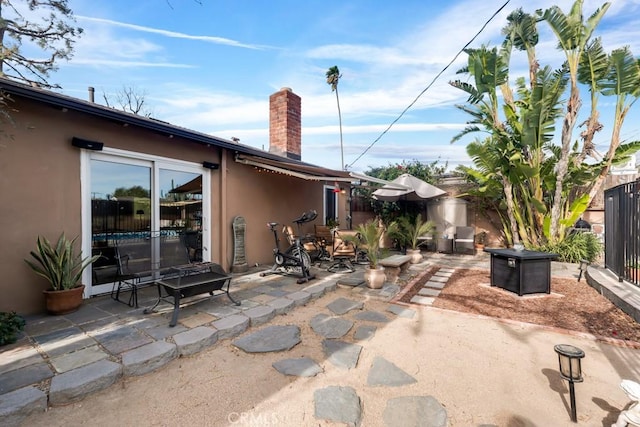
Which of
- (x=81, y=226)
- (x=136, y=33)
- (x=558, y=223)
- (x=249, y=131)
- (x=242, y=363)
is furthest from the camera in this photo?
(x=249, y=131)

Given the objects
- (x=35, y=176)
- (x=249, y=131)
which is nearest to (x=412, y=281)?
(x=35, y=176)

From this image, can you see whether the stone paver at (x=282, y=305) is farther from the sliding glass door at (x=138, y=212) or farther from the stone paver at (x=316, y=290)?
the sliding glass door at (x=138, y=212)

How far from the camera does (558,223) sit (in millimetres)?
8617

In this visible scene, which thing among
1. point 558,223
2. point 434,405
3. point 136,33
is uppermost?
point 136,33

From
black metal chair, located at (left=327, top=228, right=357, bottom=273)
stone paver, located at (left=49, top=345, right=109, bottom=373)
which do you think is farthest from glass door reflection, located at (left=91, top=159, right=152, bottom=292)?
black metal chair, located at (left=327, top=228, right=357, bottom=273)

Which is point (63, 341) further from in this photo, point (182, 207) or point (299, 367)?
point (182, 207)

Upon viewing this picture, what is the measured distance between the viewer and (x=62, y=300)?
4.06m

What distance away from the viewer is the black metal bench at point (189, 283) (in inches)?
152

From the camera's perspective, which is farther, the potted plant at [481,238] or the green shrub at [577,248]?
the potted plant at [481,238]

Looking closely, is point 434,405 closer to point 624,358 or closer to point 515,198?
point 624,358

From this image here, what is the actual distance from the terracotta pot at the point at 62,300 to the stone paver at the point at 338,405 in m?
3.86

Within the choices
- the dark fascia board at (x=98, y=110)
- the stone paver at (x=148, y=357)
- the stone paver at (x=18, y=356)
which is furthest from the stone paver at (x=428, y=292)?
the stone paver at (x=18, y=356)

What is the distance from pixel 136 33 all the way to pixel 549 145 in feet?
42.8

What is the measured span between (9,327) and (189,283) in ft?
6.41
